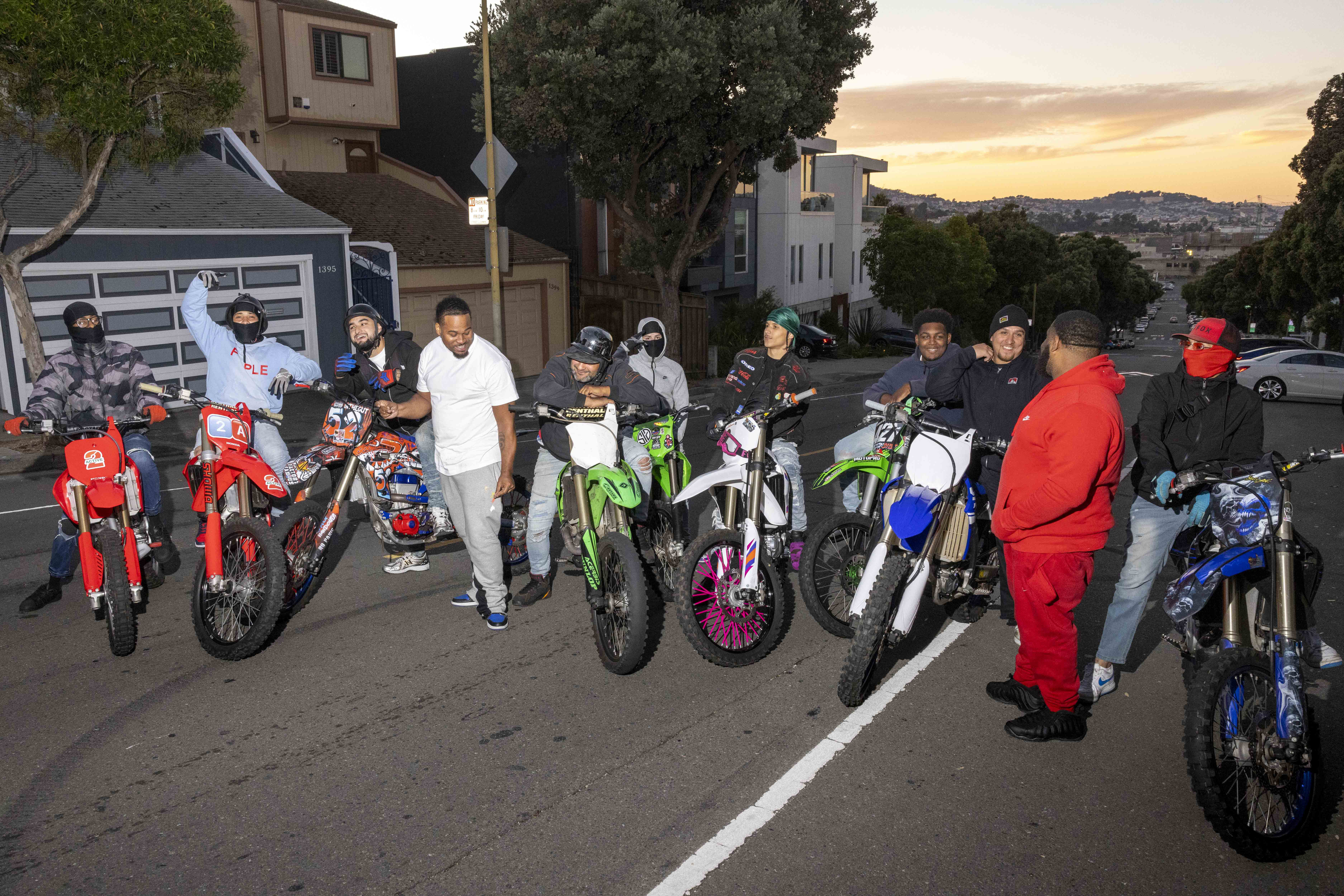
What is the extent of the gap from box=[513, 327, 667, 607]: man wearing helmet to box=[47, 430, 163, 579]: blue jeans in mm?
2431

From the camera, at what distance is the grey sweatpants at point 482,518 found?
589 cm

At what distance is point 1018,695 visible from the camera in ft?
A: 16.1

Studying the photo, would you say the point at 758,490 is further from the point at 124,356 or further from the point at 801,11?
the point at 801,11

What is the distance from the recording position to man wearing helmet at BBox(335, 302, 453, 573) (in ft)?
22.5

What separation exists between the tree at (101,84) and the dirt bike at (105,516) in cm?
873

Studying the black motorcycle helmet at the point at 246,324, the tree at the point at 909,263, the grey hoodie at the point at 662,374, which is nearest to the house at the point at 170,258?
the black motorcycle helmet at the point at 246,324

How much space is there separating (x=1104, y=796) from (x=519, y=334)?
22.0m

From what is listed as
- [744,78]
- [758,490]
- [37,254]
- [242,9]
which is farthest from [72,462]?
[242,9]

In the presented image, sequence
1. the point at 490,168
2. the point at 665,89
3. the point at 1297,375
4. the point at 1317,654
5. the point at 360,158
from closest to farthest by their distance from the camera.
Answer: the point at 1317,654 < the point at 490,168 < the point at 665,89 < the point at 1297,375 < the point at 360,158

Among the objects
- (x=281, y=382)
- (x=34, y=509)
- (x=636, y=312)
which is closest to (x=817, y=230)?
(x=636, y=312)

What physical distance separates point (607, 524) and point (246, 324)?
9.83 ft

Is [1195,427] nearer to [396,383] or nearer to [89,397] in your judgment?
[396,383]

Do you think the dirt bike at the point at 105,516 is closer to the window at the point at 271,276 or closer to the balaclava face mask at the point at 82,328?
the balaclava face mask at the point at 82,328

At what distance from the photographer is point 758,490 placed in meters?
5.62
